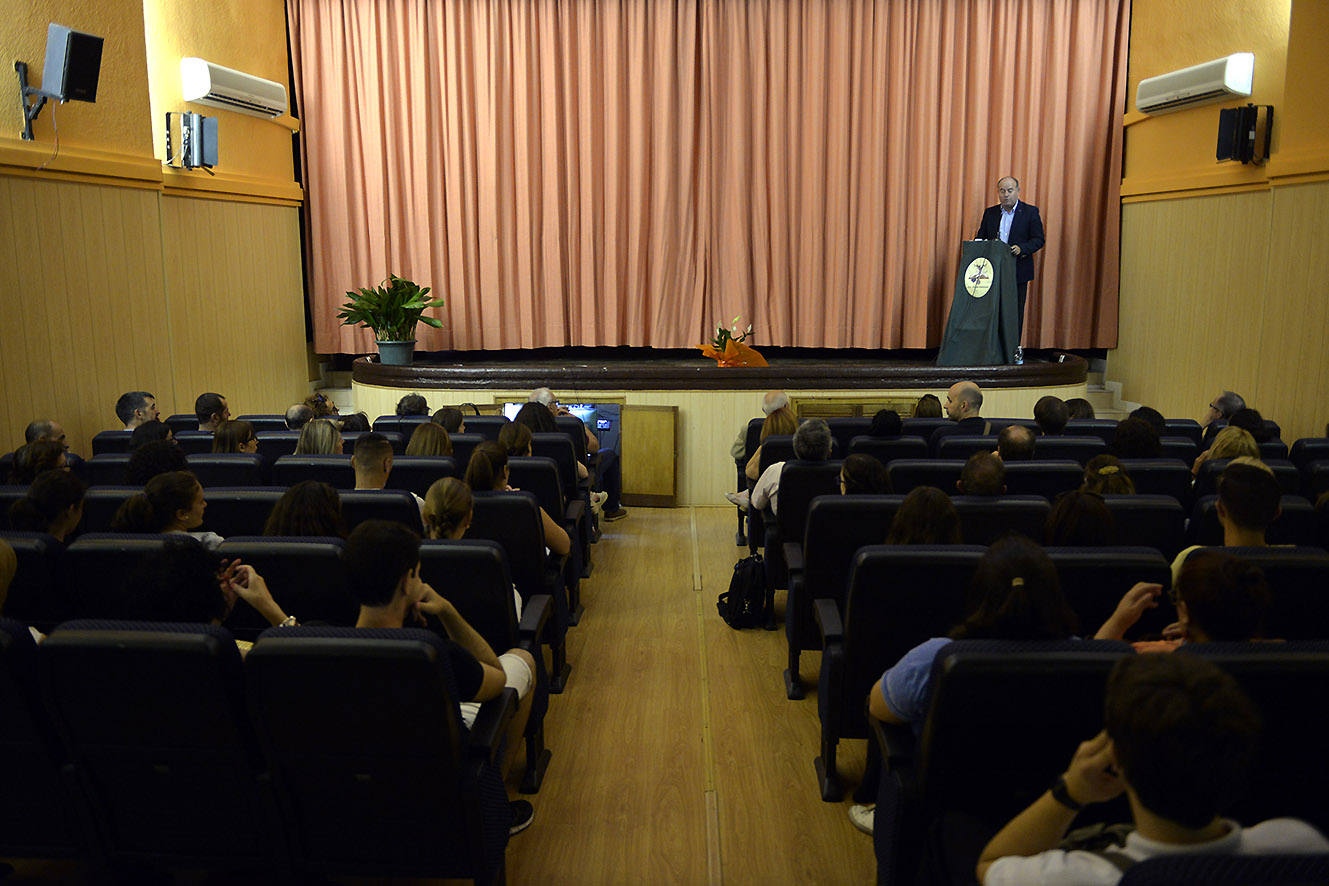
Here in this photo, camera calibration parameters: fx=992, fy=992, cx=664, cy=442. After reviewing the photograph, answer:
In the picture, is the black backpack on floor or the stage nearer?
the black backpack on floor

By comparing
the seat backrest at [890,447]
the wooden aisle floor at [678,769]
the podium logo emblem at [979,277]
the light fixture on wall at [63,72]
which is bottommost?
the wooden aisle floor at [678,769]

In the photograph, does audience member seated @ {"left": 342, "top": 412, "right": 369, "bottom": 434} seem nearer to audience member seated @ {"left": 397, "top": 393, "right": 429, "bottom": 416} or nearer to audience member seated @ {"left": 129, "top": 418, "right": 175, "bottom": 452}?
audience member seated @ {"left": 397, "top": 393, "right": 429, "bottom": 416}

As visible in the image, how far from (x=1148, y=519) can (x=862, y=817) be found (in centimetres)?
126

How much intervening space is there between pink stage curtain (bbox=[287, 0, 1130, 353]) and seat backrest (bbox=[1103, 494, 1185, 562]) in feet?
20.4

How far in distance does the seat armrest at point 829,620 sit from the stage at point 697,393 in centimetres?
391

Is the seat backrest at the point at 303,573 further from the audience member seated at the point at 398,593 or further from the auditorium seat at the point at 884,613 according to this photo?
the auditorium seat at the point at 884,613

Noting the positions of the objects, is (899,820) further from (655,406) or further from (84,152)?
(84,152)

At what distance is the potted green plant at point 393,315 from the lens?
8.30m

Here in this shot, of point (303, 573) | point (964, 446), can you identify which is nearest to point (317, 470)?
point (303, 573)

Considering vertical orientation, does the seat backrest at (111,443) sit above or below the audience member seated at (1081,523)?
below

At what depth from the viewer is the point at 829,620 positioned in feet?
9.52

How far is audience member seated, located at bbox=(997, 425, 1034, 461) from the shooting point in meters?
3.94

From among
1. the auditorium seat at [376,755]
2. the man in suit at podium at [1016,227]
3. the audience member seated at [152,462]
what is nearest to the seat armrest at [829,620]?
the auditorium seat at [376,755]

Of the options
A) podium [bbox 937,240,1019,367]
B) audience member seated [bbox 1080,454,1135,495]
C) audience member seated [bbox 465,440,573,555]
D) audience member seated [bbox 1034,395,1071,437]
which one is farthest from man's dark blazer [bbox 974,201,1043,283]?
audience member seated [bbox 465,440,573,555]
